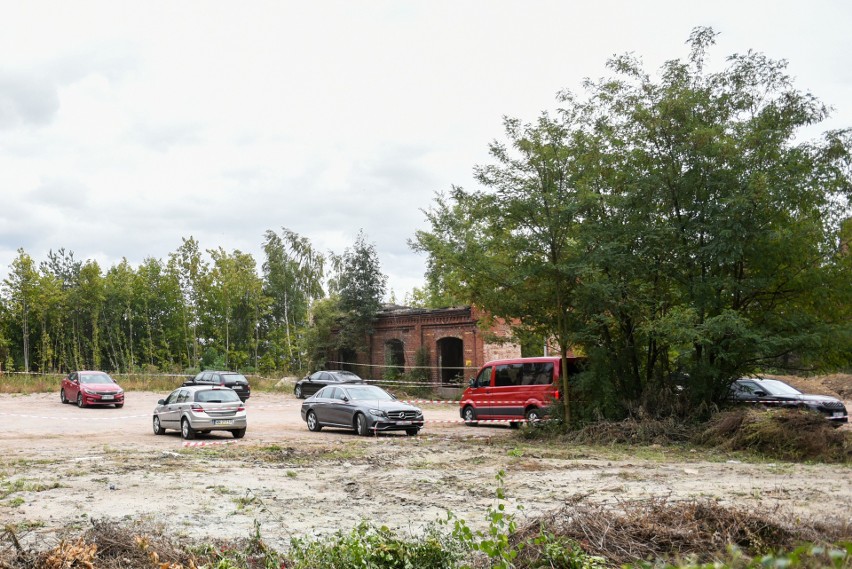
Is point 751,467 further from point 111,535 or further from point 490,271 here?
point 111,535

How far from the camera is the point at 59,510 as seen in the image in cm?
951

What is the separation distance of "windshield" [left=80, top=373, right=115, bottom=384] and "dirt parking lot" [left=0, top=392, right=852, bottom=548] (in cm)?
1508

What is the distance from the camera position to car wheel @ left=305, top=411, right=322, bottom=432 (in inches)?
898

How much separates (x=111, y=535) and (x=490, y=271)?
13378 mm

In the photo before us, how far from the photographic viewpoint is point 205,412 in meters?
20.4

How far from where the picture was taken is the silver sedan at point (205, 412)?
20375 mm

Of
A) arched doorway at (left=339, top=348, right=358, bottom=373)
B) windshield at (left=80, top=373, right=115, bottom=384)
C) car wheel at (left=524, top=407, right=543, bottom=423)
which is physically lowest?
car wheel at (left=524, top=407, right=543, bottom=423)

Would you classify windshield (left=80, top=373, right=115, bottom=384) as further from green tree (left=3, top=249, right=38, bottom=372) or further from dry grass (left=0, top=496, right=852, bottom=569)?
dry grass (left=0, top=496, right=852, bottom=569)

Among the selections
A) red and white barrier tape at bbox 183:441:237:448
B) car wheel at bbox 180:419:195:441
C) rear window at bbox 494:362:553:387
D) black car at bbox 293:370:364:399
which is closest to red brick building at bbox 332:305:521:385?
black car at bbox 293:370:364:399

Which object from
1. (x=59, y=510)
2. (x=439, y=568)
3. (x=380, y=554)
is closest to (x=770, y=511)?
(x=439, y=568)

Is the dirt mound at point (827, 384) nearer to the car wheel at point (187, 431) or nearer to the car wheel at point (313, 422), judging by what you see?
the car wheel at point (313, 422)

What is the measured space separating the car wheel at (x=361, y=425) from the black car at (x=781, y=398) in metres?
9.84

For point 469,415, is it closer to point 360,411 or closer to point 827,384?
point 360,411

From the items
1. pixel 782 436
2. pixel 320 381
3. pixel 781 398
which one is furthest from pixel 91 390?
pixel 782 436
